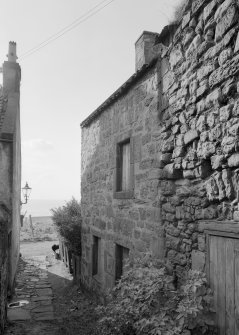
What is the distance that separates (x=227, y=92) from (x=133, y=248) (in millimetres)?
3542

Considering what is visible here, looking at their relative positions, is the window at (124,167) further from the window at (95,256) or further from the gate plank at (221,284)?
the gate plank at (221,284)

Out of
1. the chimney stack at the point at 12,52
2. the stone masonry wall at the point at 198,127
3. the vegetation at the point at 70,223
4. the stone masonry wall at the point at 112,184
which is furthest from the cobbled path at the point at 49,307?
the chimney stack at the point at 12,52

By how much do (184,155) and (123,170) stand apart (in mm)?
2746

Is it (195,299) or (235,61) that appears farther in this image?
(195,299)

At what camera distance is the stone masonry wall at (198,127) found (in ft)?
10.9

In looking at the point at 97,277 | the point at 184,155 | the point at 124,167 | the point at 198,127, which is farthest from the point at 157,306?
the point at 97,277

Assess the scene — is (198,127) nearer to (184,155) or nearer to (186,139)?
(186,139)

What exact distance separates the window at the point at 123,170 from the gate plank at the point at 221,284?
289 centimetres

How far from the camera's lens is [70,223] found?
10.6 m

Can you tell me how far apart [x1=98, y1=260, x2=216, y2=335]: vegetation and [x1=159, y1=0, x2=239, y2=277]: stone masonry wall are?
0.31 meters

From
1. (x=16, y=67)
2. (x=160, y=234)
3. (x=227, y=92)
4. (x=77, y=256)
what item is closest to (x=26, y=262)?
(x=77, y=256)

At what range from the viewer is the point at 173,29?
15.0 ft

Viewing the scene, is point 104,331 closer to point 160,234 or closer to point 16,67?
point 160,234

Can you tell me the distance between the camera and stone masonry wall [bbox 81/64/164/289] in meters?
5.26
